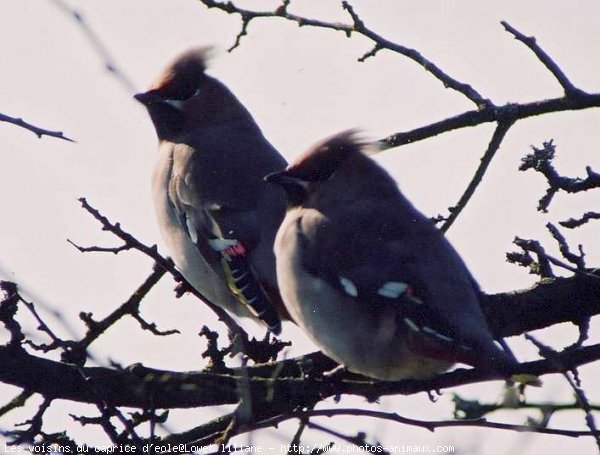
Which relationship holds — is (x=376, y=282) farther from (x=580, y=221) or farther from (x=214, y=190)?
(x=214, y=190)

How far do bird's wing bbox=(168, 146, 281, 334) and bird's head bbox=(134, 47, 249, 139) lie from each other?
462 mm

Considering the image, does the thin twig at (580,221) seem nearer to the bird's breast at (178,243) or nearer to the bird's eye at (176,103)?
the bird's breast at (178,243)

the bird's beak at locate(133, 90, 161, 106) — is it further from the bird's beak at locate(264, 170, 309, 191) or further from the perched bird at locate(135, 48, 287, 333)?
the bird's beak at locate(264, 170, 309, 191)

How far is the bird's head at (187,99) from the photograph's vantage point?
6797mm

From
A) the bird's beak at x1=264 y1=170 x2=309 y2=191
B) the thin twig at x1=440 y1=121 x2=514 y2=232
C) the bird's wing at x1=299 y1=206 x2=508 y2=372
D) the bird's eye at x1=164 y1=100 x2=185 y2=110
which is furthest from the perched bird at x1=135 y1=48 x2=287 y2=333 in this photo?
the thin twig at x1=440 y1=121 x2=514 y2=232

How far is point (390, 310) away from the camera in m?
4.42

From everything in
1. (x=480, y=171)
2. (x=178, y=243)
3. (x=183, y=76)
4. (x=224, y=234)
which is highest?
(x=183, y=76)

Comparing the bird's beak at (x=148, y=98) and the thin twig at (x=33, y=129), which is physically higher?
the bird's beak at (x=148, y=98)

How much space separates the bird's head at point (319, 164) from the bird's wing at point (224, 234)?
48 cm

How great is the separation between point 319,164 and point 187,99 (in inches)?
70.9

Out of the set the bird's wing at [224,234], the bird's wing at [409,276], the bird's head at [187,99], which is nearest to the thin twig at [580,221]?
the bird's wing at [409,276]

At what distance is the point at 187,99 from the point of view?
6.88 metres

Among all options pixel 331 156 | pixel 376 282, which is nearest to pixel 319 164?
pixel 331 156

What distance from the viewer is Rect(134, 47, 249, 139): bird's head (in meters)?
6.80
